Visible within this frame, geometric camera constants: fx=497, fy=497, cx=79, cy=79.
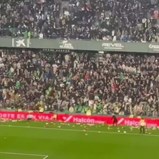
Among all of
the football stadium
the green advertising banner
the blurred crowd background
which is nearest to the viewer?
the football stadium

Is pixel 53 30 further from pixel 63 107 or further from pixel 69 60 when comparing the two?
pixel 63 107

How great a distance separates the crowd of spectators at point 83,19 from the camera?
44688mm

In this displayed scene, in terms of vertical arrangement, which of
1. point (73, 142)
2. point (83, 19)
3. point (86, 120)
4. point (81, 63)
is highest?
point (83, 19)

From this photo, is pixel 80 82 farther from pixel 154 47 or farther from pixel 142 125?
pixel 142 125

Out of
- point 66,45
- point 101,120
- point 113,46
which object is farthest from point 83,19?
point 101,120

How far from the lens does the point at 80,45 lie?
44.8 m

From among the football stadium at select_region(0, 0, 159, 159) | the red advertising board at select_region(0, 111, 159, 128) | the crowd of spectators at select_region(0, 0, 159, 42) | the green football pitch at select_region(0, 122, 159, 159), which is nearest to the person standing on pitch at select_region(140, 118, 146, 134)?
the green football pitch at select_region(0, 122, 159, 159)

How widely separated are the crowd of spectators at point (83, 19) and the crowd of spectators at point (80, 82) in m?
1.80

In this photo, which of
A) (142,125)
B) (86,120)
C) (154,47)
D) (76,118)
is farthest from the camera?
(154,47)

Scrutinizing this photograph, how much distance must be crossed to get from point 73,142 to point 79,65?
1544cm

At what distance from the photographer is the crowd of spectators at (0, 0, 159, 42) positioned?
147ft

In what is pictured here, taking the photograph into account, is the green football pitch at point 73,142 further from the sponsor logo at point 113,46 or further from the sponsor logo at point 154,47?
the sponsor logo at point 154,47

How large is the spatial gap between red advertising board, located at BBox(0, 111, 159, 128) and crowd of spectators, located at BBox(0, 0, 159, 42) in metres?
9.14

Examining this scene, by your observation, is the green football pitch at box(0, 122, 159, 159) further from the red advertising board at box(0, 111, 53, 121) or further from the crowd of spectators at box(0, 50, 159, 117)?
the crowd of spectators at box(0, 50, 159, 117)
